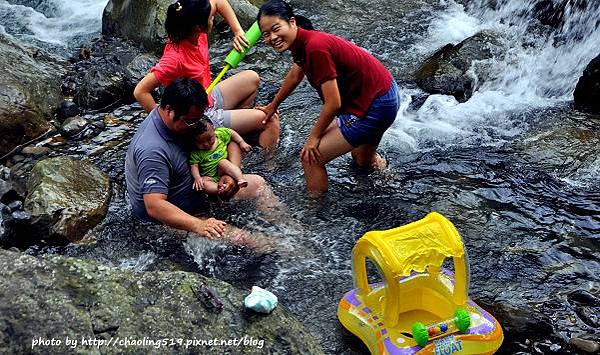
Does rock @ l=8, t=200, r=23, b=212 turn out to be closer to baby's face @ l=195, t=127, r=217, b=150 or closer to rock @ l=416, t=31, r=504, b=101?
baby's face @ l=195, t=127, r=217, b=150

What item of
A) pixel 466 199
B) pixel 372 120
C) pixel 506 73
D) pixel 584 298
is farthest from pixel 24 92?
pixel 584 298

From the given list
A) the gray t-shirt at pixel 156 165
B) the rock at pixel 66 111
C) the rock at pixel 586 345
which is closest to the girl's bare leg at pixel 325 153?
the gray t-shirt at pixel 156 165

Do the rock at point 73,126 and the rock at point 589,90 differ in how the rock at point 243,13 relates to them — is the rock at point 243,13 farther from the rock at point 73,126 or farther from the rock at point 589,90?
the rock at point 589,90

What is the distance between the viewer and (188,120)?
4246mm

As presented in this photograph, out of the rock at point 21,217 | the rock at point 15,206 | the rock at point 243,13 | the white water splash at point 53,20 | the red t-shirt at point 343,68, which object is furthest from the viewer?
the white water splash at point 53,20

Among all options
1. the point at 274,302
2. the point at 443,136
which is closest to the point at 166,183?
the point at 274,302

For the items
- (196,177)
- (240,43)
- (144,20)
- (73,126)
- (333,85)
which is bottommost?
(73,126)

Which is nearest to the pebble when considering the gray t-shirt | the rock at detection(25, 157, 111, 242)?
the rock at detection(25, 157, 111, 242)

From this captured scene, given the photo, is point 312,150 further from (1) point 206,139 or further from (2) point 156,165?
(2) point 156,165

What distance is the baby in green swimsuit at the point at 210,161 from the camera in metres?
4.52

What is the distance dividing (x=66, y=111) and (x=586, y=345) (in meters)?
5.01

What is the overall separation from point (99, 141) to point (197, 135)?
214 cm

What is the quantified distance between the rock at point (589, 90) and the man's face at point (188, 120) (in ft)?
12.5

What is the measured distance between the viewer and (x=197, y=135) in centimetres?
446
